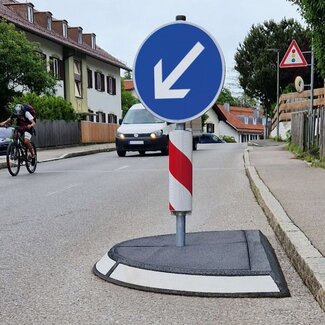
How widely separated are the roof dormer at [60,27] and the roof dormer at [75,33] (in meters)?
1.90

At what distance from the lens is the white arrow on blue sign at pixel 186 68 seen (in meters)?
4.58

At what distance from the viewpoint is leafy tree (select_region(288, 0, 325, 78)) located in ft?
35.4

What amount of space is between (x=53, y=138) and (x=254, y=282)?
25.5m

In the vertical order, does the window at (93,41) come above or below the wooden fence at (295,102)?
above

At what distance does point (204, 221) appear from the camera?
6930 mm

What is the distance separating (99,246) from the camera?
18.5ft

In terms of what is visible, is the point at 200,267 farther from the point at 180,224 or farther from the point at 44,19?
the point at 44,19

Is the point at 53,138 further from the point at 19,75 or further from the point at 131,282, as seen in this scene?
the point at 131,282

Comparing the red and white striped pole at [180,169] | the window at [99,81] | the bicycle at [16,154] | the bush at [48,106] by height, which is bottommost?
the bicycle at [16,154]

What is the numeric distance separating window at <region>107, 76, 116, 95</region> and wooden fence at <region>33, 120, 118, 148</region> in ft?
33.7

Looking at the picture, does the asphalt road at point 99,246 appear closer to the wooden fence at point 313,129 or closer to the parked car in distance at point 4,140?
the wooden fence at point 313,129

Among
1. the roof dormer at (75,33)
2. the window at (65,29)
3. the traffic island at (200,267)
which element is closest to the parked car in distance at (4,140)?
the traffic island at (200,267)

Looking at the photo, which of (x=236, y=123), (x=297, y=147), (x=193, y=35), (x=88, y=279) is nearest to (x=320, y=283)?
(x=88, y=279)

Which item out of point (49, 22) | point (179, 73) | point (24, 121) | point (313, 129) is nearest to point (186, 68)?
point (179, 73)
